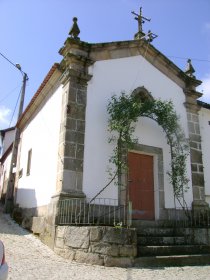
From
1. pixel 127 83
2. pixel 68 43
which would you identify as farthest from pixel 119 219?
pixel 68 43

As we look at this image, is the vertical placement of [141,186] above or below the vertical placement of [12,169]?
below

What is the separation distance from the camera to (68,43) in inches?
333

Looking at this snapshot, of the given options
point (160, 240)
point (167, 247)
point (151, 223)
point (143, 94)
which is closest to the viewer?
point (167, 247)

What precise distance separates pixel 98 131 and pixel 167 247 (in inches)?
133

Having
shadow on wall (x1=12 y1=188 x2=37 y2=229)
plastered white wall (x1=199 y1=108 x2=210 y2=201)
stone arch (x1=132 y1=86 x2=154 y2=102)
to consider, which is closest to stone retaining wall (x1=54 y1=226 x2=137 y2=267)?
shadow on wall (x1=12 y1=188 x2=37 y2=229)

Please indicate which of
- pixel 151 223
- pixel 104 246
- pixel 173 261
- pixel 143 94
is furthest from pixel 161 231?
pixel 143 94

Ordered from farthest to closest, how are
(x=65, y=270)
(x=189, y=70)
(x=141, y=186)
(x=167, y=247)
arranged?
(x=189, y=70) → (x=141, y=186) → (x=167, y=247) → (x=65, y=270)

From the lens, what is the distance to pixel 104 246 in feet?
19.1

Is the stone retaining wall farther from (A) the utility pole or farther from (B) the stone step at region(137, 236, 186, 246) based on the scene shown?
(A) the utility pole

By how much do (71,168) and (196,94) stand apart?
550 cm

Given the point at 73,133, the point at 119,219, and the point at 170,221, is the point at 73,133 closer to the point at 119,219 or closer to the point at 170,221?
the point at 119,219

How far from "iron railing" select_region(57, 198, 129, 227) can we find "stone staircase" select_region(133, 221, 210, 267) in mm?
554

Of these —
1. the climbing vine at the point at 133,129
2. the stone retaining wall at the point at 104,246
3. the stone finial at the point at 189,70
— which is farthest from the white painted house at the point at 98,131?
the stone retaining wall at the point at 104,246

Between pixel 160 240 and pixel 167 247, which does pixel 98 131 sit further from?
pixel 167 247
